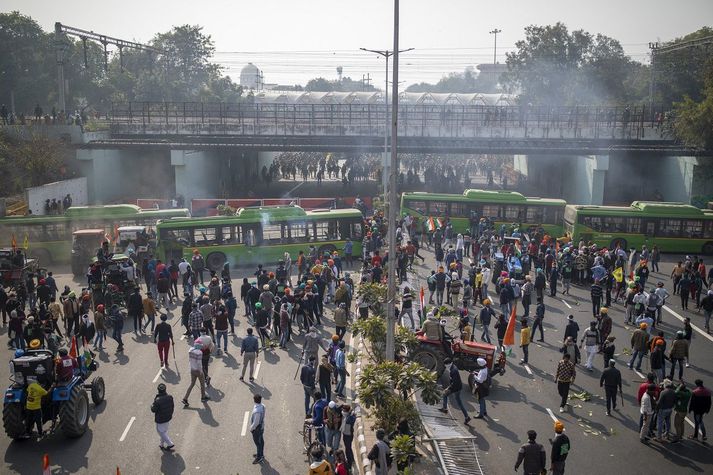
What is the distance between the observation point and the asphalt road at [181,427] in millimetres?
13250

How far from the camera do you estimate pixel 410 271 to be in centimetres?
2964

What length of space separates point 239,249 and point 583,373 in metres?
16.6

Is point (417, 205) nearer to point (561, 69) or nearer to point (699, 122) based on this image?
point (699, 122)

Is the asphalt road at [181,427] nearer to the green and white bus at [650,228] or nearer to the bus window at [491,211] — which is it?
the bus window at [491,211]

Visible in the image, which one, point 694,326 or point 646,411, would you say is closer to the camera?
point 646,411

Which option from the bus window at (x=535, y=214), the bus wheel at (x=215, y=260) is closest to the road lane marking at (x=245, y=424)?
the bus wheel at (x=215, y=260)

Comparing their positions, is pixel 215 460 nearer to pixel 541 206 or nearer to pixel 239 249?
pixel 239 249

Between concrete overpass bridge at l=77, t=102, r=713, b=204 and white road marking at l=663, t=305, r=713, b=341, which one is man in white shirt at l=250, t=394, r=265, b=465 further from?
concrete overpass bridge at l=77, t=102, r=713, b=204


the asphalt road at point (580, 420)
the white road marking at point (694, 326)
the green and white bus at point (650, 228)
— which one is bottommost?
the asphalt road at point (580, 420)

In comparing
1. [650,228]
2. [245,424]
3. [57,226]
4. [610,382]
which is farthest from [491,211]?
[245,424]

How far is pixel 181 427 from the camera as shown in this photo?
14820mm

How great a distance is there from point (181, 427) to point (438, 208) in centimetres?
2385

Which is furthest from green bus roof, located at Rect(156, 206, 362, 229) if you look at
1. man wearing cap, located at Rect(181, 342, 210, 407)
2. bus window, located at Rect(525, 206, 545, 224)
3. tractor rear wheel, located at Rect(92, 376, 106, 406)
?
man wearing cap, located at Rect(181, 342, 210, 407)

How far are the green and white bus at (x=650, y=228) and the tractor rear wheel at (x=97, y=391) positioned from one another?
955 inches
